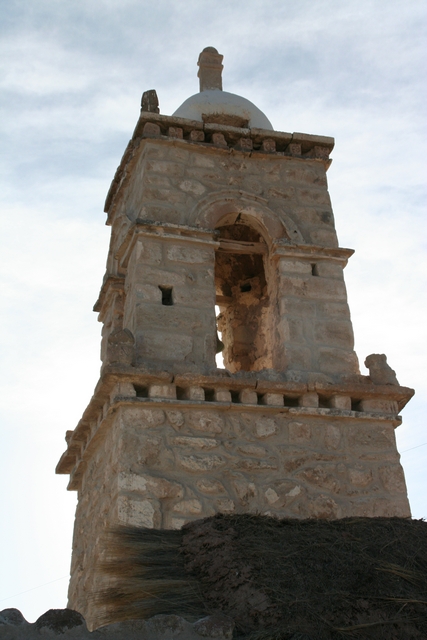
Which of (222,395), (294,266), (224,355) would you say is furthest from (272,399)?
(224,355)

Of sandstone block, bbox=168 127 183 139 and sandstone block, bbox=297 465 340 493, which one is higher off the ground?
sandstone block, bbox=168 127 183 139

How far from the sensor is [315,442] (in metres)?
6.70

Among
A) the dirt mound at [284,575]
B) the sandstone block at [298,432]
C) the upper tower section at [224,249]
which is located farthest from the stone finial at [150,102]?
the dirt mound at [284,575]

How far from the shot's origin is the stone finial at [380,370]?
23.2ft

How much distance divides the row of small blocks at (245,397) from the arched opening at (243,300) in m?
1.50

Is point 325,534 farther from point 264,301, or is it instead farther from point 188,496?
point 264,301

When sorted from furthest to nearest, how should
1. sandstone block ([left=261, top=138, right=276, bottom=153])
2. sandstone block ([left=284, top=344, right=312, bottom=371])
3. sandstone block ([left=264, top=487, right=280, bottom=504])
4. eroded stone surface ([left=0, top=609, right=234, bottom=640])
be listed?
sandstone block ([left=261, top=138, right=276, bottom=153]) < sandstone block ([left=284, top=344, right=312, bottom=371]) < sandstone block ([left=264, top=487, right=280, bottom=504]) < eroded stone surface ([left=0, top=609, right=234, bottom=640])

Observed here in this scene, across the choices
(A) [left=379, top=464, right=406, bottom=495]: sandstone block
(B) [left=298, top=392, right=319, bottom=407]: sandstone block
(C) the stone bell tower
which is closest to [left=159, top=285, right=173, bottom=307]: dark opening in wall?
(C) the stone bell tower

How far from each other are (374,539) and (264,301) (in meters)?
4.50

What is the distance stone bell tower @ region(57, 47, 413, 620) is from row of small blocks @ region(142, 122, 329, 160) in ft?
0.06

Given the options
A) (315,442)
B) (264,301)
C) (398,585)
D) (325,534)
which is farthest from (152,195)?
(398,585)

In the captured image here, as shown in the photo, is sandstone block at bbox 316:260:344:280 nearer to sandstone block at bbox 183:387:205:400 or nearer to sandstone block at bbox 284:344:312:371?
sandstone block at bbox 284:344:312:371

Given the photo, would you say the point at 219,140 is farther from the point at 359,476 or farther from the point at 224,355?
the point at 359,476

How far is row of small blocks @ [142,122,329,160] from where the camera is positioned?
26.9 ft
